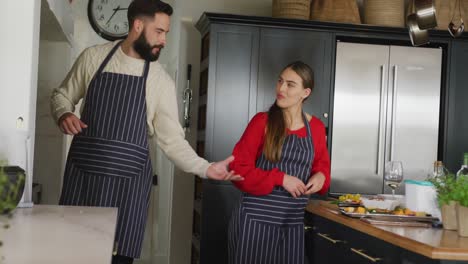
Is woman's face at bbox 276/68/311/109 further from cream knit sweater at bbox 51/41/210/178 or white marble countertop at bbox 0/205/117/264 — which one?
white marble countertop at bbox 0/205/117/264

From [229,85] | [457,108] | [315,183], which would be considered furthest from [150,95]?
[457,108]

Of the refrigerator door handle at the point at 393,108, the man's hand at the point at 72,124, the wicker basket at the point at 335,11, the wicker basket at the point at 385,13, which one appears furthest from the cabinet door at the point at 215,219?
the man's hand at the point at 72,124

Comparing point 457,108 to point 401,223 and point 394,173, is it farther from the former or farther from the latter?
point 401,223

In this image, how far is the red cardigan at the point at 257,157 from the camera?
3111mm

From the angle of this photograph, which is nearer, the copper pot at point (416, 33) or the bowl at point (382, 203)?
the bowl at point (382, 203)

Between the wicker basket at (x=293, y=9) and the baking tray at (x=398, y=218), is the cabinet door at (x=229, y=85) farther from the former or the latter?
the baking tray at (x=398, y=218)

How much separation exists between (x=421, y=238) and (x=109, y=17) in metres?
4.18

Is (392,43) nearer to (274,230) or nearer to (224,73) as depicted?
(224,73)

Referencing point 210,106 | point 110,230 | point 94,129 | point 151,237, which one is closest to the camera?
point 110,230

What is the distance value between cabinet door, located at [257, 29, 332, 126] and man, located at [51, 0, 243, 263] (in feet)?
6.31

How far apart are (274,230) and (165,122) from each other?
0.74 m

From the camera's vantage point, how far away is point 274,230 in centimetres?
319

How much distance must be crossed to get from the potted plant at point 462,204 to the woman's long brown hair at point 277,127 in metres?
0.92

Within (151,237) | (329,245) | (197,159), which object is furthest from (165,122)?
(151,237)
